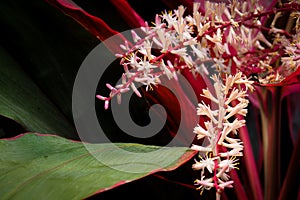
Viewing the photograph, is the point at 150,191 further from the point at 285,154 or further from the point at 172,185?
the point at 285,154

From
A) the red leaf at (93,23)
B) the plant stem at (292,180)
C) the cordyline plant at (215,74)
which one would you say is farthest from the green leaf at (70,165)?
the plant stem at (292,180)

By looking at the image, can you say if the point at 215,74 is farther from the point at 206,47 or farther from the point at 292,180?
the point at 292,180

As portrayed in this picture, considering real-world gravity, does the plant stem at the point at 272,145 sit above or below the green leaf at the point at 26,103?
below

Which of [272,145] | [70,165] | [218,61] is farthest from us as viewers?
[272,145]

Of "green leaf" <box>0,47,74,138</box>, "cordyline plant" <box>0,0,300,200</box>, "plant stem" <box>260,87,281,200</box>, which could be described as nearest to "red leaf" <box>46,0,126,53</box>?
"cordyline plant" <box>0,0,300,200</box>

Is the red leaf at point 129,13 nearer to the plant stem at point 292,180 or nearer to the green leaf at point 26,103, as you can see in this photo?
the green leaf at point 26,103

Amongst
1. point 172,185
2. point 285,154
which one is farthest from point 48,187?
point 285,154

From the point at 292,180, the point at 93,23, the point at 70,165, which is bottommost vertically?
the point at 292,180

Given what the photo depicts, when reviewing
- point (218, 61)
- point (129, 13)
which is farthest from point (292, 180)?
point (129, 13)
